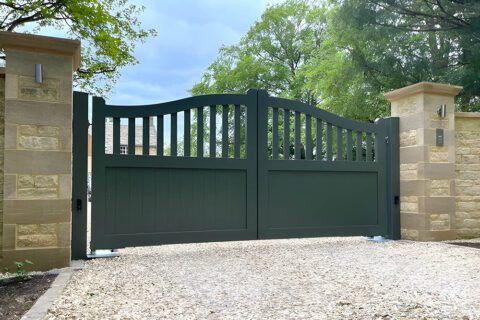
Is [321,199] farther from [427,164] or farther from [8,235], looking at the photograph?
[8,235]

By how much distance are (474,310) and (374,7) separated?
7963 millimetres

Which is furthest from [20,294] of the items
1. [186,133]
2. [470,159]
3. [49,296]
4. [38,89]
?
[470,159]

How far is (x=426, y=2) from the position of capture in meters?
8.41

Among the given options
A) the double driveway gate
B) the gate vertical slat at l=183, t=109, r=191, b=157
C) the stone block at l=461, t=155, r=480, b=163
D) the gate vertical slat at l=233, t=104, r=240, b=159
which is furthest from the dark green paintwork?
the stone block at l=461, t=155, r=480, b=163

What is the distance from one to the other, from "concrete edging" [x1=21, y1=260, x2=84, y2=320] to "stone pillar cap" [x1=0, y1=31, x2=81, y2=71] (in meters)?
2.21

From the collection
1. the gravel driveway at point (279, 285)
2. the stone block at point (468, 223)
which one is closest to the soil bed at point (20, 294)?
the gravel driveway at point (279, 285)

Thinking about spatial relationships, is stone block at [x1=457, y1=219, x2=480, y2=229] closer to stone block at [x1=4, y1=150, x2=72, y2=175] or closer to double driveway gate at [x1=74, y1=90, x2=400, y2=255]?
double driveway gate at [x1=74, y1=90, x2=400, y2=255]

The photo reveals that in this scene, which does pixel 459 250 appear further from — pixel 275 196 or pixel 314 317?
pixel 314 317

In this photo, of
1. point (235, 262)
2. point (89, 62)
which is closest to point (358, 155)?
point (235, 262)

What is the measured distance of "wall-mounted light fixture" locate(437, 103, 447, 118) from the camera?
5840 mm

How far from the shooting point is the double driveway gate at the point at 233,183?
4.62 meters

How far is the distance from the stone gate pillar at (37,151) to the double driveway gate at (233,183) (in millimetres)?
469

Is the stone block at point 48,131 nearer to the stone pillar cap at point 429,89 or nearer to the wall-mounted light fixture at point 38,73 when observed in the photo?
the wall-mounted light fixture at point 38,73

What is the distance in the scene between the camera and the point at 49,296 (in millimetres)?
2939
